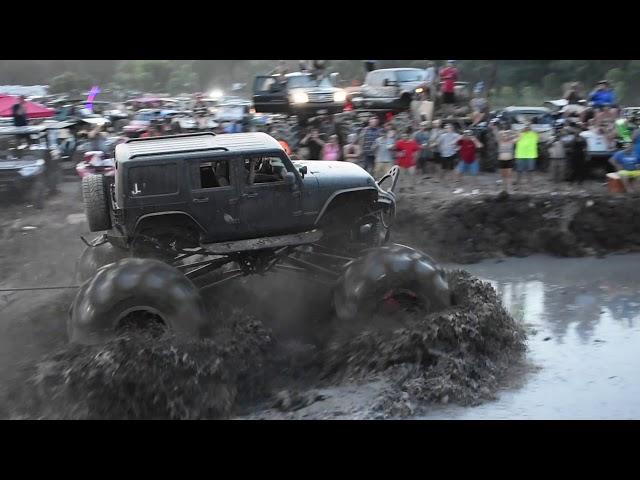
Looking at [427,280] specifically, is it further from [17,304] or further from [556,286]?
[17,304]

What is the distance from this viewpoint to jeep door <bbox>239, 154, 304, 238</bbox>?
10.5m

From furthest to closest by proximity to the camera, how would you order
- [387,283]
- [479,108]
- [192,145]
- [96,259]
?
[479,108] < [96,259] < [192,145] < [387,283]

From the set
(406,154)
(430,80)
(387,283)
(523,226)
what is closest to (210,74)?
(430,80)

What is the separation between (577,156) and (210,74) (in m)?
37.1

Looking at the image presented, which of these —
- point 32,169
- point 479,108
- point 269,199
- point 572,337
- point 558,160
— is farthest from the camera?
point 479,108

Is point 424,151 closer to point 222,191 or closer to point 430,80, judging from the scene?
point 430,80

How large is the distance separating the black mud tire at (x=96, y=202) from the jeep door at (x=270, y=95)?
1269 centimetres

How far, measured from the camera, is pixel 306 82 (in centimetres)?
2262

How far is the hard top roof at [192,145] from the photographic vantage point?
34.0ft

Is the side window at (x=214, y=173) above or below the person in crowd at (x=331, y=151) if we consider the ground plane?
above

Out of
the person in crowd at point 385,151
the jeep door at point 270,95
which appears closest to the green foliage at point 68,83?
the jeep door at point 270,95

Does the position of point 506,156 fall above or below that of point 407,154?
above

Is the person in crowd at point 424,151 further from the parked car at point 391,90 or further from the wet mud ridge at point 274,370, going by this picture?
the wet mud ridge at point 274,370
